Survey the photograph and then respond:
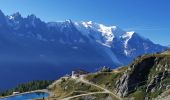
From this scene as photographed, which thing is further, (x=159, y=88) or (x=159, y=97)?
(x=159, y=88)

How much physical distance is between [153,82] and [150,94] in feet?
26.1

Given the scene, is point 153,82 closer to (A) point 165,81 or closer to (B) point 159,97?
(A) point 165,81

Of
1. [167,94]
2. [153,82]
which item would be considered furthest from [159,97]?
[153,82]

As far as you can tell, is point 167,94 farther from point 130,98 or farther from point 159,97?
point 130,98

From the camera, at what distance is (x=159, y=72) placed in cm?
19975

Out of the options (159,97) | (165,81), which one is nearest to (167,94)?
(159,97)

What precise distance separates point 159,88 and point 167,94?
15.5m

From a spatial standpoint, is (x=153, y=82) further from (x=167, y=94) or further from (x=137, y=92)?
(x=167, y=94)

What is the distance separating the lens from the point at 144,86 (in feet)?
655

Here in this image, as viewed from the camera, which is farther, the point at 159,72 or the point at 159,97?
the point at 159,72

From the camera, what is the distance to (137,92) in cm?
19725

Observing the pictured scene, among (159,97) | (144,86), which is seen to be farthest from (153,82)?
(159,97)

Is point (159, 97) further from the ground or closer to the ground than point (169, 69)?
closer to the ground

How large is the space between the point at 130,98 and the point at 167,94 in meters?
24.5
